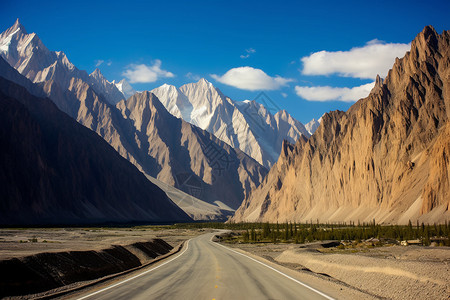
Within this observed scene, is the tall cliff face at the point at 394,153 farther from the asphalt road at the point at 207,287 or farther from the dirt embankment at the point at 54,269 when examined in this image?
the dirt embankment at the point at 54,269

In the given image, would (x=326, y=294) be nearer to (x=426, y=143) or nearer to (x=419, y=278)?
(x=419, y=278)

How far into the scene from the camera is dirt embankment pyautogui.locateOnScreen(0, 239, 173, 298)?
47.0 ft

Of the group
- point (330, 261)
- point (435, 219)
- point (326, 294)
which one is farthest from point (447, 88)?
point (326, 294)

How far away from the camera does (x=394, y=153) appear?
4631 inches

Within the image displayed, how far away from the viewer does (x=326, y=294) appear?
1419cm

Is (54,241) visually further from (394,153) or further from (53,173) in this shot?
(53,173)

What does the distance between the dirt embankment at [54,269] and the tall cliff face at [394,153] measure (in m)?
78.2

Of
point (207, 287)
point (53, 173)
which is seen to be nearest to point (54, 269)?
point (207, 287)

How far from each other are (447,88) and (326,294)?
12153 centimetres

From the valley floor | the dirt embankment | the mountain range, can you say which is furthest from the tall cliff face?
the mountain range

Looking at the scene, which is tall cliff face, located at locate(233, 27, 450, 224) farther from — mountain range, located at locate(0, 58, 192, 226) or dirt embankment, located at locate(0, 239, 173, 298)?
mountain range, located at locate(0, 58, 192, 226)

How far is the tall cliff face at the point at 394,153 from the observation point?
95750 millimetres

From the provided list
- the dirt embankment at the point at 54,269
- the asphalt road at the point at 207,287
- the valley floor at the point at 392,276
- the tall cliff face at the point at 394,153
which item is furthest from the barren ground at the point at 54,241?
the tall cliff face at the point at 394,153

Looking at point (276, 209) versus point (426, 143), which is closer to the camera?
point (426, 143)
